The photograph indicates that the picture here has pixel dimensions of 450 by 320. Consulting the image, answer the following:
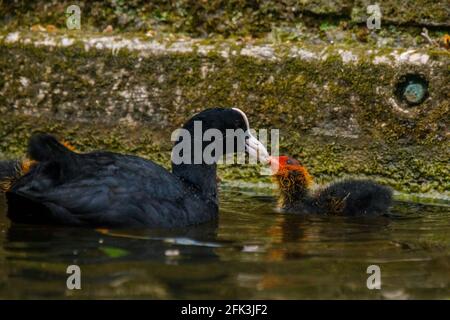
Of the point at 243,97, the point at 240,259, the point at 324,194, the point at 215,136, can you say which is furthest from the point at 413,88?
the point at 240,259

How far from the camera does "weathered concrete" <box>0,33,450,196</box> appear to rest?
23.8 feet

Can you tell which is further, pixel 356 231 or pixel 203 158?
pixel 203 158

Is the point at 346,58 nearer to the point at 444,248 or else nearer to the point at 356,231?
the point at 356,231

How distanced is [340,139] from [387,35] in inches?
34.8

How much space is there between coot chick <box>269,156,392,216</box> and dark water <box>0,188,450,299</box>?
166 mm

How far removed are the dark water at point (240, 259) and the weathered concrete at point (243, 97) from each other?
33.6 inches

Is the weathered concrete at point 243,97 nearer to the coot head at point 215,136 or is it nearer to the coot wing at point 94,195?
the coot head at point 215,136

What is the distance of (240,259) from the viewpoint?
16.9ft

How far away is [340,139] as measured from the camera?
741cm

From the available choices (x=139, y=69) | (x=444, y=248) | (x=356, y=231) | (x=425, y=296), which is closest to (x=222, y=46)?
(x=139, y=69)

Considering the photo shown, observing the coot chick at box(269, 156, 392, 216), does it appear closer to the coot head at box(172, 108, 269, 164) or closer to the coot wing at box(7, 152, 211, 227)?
the coot head at box(172, 108, 269, 164)

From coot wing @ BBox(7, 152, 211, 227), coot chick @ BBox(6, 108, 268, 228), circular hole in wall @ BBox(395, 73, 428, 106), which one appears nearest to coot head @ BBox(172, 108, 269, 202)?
coot chick @ BBox(6, 108, 268, 228)
